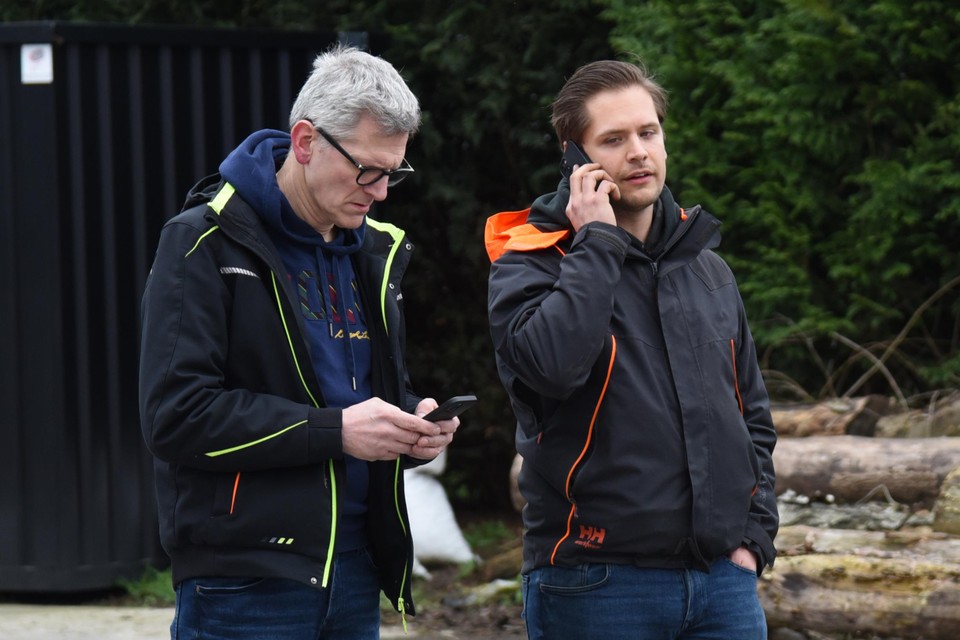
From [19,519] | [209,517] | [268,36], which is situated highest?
[268,36]

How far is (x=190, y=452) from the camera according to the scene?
2.50 m

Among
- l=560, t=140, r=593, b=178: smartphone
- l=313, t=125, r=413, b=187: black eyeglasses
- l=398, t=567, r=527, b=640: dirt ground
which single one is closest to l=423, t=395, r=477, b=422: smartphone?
l=313, t=125, r=413, b=187: black eyeglasses

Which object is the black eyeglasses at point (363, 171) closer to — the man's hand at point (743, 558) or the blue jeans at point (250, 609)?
the blue jeans at point (250, 609)

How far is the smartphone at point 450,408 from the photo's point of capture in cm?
264

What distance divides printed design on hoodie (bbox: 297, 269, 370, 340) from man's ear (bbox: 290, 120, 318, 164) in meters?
0.23

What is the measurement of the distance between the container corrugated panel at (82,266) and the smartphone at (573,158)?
10.9 ft

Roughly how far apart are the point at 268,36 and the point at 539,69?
1.30 meters

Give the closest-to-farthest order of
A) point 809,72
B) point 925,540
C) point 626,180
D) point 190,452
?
point 190,452 → point 626,180 → point 925,540 → point 809,72

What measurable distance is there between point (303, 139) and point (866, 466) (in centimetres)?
290

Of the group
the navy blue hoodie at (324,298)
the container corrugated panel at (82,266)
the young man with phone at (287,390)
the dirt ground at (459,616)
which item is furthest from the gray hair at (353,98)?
the container corrugated panel at (82,266)

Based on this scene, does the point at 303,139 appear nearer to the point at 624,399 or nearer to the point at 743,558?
the point at 624,399

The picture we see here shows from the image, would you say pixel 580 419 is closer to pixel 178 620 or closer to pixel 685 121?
pixel 178 620

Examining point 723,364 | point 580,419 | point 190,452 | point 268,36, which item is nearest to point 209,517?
point 190,452

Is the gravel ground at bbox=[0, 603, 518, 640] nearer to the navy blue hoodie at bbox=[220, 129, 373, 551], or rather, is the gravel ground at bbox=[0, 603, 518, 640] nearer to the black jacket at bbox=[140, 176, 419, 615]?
the navy blue hoodie at bbox=[220, 129, 373, 551]
